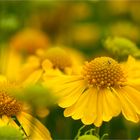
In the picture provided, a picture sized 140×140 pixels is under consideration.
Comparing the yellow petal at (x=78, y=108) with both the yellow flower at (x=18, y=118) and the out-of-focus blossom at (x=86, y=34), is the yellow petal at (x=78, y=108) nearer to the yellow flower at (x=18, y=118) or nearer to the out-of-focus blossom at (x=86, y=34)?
the yellow flower at (x=18, y=118)

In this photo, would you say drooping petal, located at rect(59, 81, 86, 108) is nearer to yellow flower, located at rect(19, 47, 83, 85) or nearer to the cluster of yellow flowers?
the cluster of yellow flowers

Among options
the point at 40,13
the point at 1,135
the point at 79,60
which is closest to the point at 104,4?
the point at 40,13

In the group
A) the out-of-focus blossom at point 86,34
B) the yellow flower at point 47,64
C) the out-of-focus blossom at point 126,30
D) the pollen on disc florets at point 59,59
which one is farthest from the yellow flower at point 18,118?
the out-of-focus blossom at point 86,34

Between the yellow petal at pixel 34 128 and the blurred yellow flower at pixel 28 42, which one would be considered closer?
the yellow petal at pixel 34 128

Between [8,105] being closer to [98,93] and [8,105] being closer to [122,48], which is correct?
[98,93]

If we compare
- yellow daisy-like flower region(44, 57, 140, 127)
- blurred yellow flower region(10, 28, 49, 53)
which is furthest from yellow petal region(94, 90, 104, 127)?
blurred yellow flower region(10, 28, 49, 53)

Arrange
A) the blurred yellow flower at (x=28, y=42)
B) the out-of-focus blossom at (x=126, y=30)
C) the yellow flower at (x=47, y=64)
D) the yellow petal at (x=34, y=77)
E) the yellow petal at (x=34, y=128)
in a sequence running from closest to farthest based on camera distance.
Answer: the yellow petal at (x=34, y=128) < the yellow petal at (x=34, y=77) < the yellow flower at (x=47, y=64) < the blurred yellow flower at (x=28, y=42) < the out-of-focus blossom at (x=126, y=30)

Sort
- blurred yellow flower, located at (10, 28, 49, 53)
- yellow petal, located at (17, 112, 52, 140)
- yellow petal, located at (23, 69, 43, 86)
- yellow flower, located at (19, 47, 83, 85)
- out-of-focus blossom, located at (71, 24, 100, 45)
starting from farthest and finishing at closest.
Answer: out-of-focus blossom, located at (71, 24, 100, 45)
blurred yellow flower, located at (10, 28, 49, 53)
yellow flower, located at (19, 47, 83, 85)
yellow petal, located at (23, 69, 43, 86)
yellow petal, located at (17, 112, 52, 140)
